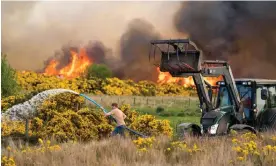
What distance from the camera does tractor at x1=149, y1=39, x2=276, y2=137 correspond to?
50.3ft

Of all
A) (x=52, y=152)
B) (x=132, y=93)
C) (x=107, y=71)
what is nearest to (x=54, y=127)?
(x=52, y=152)

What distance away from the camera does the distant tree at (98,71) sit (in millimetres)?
93125

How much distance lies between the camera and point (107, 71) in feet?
310

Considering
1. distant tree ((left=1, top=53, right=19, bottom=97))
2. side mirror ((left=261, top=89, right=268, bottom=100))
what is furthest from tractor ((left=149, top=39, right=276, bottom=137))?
distant tree ((left=1, top=53, right=19, bottom=97))

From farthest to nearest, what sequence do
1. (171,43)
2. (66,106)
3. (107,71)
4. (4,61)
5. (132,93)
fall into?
(107,71), (132,93), (4,61), (66,106), (171,43)

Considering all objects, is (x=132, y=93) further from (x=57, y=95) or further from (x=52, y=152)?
(x=52, y=152)

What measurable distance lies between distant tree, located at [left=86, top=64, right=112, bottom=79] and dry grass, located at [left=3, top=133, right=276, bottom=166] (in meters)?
80.5

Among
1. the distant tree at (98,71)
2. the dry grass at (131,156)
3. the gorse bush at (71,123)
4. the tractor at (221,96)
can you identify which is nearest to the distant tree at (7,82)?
the gorse bush at (71,123)

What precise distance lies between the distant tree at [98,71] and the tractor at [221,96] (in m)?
76.2

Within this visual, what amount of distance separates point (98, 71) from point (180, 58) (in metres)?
79.2

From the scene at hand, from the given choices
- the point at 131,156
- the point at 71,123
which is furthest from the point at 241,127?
the point at 71,123

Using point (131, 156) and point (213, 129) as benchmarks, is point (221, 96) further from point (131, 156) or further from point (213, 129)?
point (131, 156)

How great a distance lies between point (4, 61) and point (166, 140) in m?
28.4

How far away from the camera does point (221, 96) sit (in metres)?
17.0
